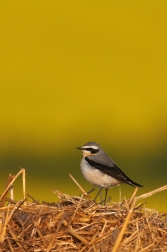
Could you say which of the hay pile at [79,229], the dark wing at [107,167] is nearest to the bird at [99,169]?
the dark wing at [107,167]

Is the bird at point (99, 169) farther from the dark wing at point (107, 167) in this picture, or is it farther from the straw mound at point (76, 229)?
the straw mound at point (76, 229)

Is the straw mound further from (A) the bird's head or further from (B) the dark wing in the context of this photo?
(A) the bird's head

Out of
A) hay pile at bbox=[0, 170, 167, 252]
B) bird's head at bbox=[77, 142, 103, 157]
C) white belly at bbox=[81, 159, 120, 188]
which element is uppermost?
bird's head at bbox=[77, 142, 103, 157]

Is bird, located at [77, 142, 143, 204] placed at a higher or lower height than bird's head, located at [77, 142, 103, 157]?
lower

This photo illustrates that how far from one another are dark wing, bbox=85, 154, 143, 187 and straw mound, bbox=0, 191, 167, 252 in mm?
3075

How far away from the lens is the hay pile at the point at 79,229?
23.1 ft

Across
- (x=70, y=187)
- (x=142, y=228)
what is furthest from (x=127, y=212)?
(x=70, y=187)

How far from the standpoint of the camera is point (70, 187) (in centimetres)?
1806

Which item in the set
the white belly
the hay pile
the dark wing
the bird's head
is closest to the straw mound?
the hay pile

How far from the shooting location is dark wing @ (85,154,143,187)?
35.0 ft

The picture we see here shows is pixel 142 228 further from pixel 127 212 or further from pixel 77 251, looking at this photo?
pixel 77 251

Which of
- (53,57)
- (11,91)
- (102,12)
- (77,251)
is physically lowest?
(77,251)

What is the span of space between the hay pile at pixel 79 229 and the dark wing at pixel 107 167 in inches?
120

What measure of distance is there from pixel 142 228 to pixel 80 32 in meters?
22.5
